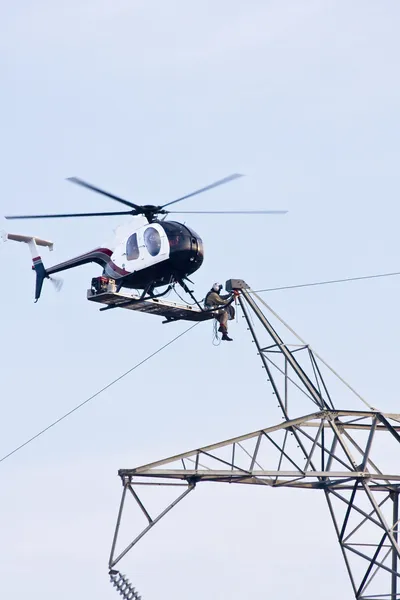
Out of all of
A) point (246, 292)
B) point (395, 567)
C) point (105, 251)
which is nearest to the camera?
point (395, 567)

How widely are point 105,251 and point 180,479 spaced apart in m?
10.1

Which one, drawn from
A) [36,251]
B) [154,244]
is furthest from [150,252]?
[36,251]

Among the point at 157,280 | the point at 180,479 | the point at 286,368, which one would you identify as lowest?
the point at 180,479

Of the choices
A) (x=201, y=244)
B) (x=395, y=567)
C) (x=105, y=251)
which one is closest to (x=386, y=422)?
(x=395, y=567)

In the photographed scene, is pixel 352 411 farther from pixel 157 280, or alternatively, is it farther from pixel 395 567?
pixel 157 280

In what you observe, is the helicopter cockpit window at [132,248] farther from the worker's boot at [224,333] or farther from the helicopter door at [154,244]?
the worker's boot at [224,333]

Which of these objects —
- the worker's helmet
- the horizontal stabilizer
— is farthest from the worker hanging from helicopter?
the horizontal stabilizer

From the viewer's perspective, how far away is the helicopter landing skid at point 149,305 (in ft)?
156

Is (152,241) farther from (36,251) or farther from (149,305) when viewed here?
(36,251)

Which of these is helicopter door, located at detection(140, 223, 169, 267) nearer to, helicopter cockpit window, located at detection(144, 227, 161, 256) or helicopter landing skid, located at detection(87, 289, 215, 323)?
helicopter cockpit window, located at detection(144, 227, 161, 256)

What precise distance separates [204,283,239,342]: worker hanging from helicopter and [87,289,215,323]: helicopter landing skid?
10.7 inches

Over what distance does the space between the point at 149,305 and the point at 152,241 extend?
2077 mm

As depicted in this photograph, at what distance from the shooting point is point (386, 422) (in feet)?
149

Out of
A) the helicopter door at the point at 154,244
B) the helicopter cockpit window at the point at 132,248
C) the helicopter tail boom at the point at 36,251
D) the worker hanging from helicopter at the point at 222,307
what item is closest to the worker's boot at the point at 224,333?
the worker hanging from helicopter at the point at 222,307
